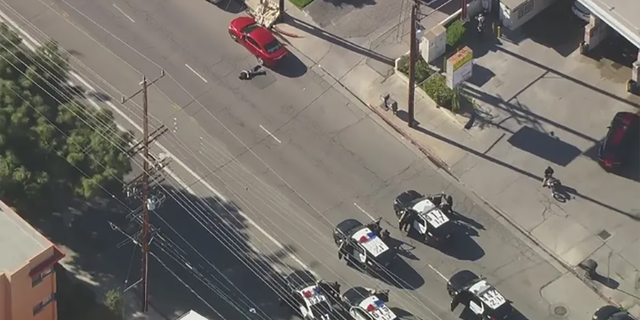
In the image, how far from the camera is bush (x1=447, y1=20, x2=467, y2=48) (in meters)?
80.6

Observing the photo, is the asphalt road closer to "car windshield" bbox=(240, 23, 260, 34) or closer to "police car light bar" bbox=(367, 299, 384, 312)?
"car windshield" bbox=(240, 23, 260, 34)

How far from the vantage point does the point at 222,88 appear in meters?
79.6

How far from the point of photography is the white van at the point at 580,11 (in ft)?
266

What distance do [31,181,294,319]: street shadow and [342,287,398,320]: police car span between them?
322 cm

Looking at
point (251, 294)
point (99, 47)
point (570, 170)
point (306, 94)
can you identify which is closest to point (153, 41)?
point (99, 47)

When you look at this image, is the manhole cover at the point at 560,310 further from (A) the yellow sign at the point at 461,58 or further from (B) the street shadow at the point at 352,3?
(B) the street shadow at the point at 352,3

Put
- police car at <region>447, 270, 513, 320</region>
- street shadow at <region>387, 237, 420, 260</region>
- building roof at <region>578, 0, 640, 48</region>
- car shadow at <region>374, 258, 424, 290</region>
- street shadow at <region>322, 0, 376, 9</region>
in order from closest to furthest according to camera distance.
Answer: police car at <region>447, 270, 513, 320</region>
car shadow at <region>374, 258, 424, 290</region>
street shadow at <region>387, 237, 420, 260</region>
building roof at <region>578, 0, 640, 48</region>
street shadow at <region>322, 0, 376, 9</region>

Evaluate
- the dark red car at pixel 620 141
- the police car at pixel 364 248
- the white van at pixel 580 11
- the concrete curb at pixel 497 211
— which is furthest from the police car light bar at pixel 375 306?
the white van at pixel 580 11

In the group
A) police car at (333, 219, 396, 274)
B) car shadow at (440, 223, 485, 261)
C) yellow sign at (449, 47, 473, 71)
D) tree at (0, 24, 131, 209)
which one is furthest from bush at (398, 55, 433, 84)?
tree at (0, 24, 131, 209)

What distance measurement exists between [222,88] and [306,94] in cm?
466

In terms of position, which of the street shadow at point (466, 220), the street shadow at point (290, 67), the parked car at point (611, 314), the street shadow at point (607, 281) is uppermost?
the street shadow at point (290, 67)

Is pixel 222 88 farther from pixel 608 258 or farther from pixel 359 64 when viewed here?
pixel 608 258

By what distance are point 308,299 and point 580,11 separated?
2512cm

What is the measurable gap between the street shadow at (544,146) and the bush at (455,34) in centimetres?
687
